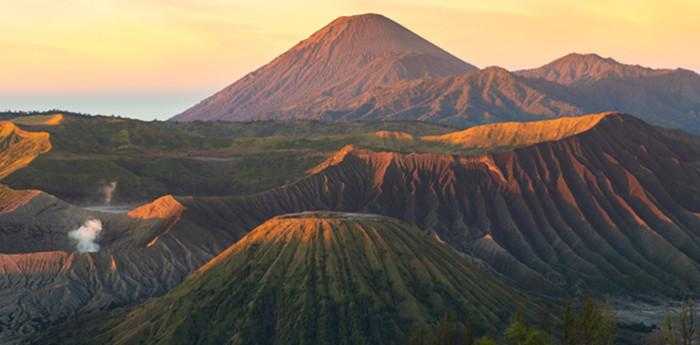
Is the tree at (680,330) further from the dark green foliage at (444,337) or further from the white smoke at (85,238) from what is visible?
the white smoke at (85,238)

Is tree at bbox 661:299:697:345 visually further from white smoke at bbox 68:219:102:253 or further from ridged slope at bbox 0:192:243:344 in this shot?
white smoke at bbox 68:219:102:253

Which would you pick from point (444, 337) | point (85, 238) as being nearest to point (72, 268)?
point (85, 238)

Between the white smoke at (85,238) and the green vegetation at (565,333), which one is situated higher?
the green vegetation at (565,333)

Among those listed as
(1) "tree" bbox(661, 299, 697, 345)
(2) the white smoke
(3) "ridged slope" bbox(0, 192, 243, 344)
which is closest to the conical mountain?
(3) "ridged slope" bbox(0, 192, 243, 344)

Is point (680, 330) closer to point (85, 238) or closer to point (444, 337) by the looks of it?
point (444, 337)

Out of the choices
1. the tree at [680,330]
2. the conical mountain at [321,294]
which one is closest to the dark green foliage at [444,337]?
the conical mountain at [321,294]

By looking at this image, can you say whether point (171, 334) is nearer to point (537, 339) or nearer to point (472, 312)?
point (472, 312)

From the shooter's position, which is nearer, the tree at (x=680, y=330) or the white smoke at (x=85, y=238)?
the tree at (x=680, y=330)

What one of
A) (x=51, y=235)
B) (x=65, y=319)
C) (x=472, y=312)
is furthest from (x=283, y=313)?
(x=51, y=235)
